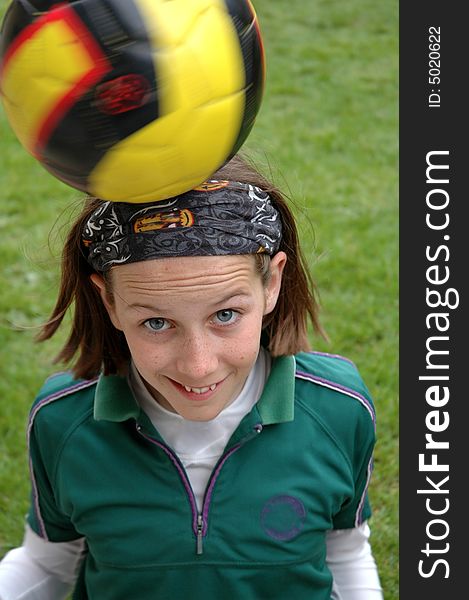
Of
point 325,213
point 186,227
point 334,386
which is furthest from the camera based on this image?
point 325,213

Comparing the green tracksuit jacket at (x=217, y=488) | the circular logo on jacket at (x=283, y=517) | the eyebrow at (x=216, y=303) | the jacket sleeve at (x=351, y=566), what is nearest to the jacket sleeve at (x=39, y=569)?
the green tracksuit jacket at (x=217, y=488)

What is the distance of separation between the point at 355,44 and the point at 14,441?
588cm

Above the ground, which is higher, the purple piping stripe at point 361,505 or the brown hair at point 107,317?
the brown hair at point 107,317

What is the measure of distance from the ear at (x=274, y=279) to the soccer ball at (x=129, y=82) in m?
0.45

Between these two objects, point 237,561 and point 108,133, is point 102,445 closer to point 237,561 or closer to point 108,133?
point 237,561

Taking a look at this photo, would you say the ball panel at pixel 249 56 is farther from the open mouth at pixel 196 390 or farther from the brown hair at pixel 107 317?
the open mouth at pixel 196 390

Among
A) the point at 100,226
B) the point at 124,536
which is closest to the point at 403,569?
the point at 124,536

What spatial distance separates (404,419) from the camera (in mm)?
3344

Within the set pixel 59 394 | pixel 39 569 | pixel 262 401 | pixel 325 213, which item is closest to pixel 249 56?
pixel 262 401

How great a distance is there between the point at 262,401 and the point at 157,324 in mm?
417

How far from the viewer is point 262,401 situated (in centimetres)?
241

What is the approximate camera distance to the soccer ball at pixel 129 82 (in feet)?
5.49

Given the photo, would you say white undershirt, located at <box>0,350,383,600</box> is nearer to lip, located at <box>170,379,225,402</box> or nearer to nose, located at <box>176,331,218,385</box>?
lip, located at <box>170,379,225,402</box>

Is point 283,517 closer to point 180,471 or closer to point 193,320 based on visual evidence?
point 180,471
